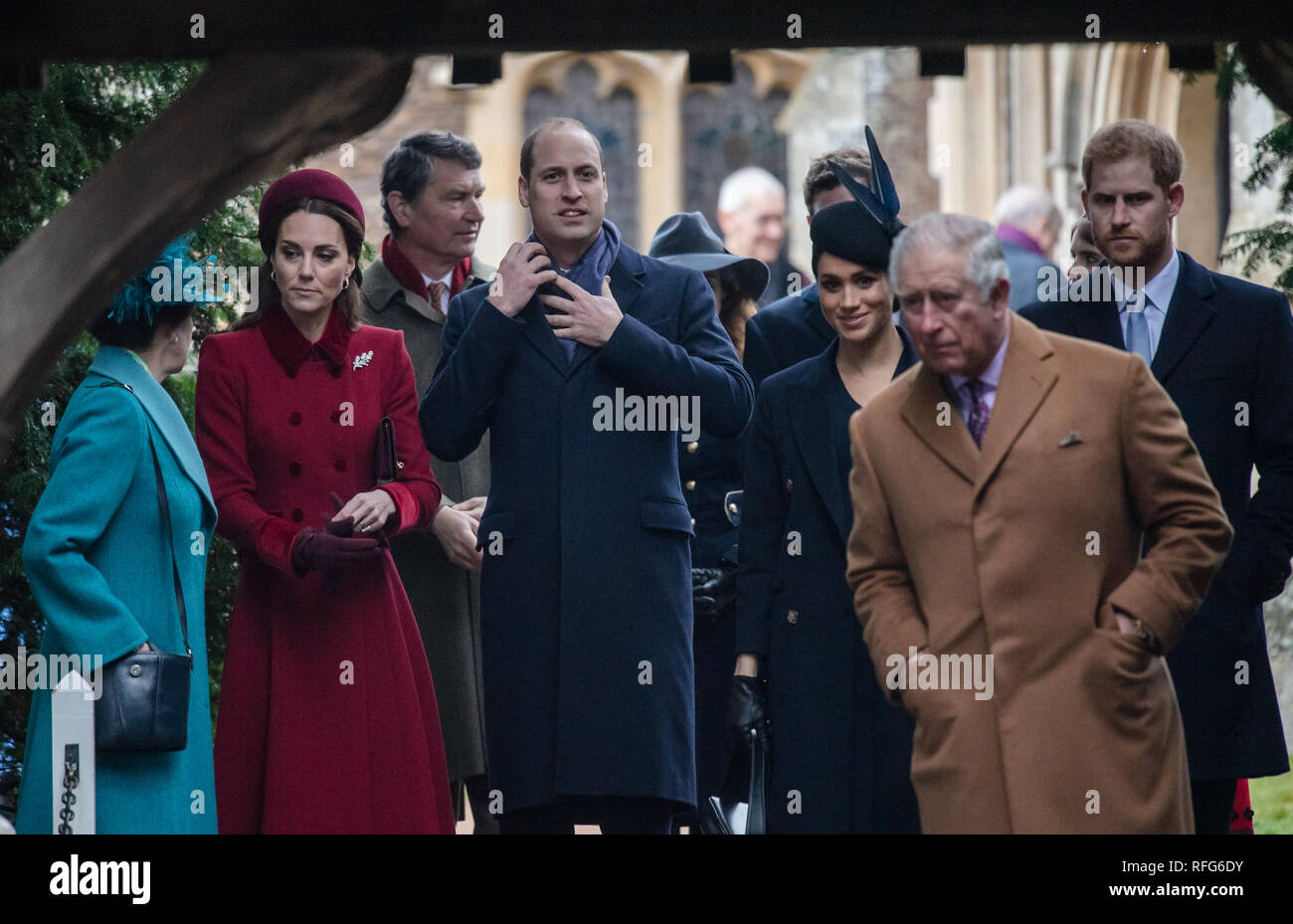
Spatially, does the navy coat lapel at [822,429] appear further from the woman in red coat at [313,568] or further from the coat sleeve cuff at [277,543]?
the coat sleeve cuff at [277,543]

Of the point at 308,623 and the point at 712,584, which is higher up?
the point at 712,584

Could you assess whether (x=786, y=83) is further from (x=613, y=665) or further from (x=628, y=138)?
(x=613, y=665)

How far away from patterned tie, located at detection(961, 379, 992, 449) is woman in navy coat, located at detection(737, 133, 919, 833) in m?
0.75

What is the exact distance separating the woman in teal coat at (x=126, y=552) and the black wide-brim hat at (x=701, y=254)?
200cm

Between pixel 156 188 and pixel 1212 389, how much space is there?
10.1 ft

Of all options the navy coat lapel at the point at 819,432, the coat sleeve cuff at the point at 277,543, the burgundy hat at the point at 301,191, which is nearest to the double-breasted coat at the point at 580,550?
the navy coat lapel at the point at 819,432

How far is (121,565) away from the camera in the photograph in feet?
18.3

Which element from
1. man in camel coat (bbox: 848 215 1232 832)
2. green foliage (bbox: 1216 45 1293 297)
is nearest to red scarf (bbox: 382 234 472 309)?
man in camel coat (bbox: 848 215 1232 832)

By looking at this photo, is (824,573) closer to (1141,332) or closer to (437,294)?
(1141,332)

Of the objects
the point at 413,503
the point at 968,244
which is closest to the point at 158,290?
the point at 413,503

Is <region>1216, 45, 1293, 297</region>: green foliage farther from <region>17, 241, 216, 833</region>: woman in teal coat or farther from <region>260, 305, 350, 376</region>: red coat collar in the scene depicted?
<region>17, 241, 216, 833</region>: woman in teal coat

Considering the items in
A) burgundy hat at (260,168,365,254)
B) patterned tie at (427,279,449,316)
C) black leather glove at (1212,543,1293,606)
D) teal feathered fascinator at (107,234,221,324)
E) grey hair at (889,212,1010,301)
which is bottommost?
black leather glove at (1212,543,1293,606)

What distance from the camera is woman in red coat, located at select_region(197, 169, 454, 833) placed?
5.89m
